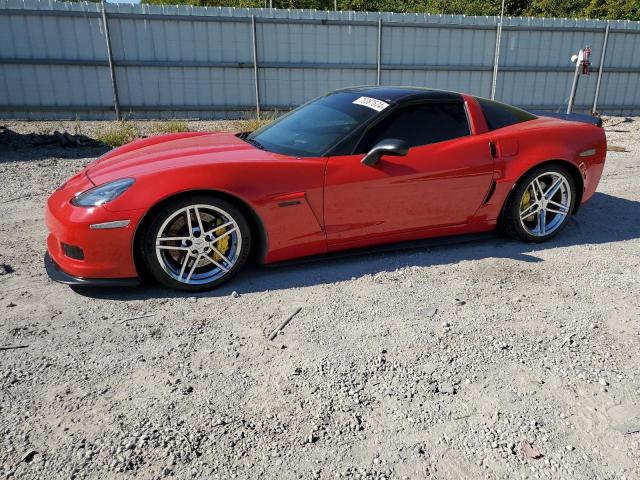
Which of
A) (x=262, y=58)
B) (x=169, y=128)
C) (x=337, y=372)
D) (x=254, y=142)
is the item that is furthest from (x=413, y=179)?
(x=262, y=58)

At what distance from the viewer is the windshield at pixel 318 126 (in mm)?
3697

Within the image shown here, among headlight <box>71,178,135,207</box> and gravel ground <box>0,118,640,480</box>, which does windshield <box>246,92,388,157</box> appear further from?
headlight <box>71,178,135,207</box>

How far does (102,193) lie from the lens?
3174 mm

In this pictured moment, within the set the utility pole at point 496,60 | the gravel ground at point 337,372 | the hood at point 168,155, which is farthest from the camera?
the utility pole at point 496,60

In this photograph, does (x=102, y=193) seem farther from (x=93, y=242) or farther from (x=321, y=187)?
(x=321, y=187)

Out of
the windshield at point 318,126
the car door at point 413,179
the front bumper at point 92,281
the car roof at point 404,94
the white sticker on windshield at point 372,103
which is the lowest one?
the front bumper at point 92,281

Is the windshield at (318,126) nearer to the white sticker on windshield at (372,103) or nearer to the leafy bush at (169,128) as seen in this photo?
the white sticker on windshield at (372,103)

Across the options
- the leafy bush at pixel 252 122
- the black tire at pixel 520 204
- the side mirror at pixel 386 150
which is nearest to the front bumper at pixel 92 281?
the side mirror at pixel 386 150

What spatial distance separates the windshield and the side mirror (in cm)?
26

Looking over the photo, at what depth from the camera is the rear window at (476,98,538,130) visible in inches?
165

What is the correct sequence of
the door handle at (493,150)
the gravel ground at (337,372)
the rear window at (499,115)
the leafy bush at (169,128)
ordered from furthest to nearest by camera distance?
1. the leafy bush at (169,128)
2. the rear window at (499,115)
3. the door handle at (493,150)
4. the gravel ground at (337,372)

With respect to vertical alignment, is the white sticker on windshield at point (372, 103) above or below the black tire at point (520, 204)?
above

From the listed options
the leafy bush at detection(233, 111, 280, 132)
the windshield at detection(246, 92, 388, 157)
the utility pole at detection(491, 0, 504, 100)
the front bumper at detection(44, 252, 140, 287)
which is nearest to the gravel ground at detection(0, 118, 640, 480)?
the front bumper at detection(44, 252, 140, 287)

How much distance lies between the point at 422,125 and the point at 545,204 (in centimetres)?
134
